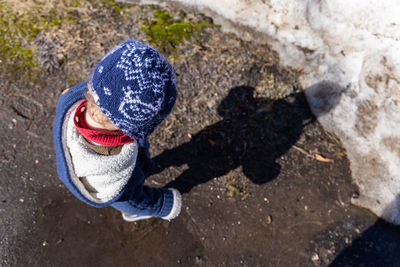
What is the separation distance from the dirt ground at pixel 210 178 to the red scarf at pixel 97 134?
1457 millimetres

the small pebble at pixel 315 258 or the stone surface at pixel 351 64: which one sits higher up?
the stone surface at pixel 351 64

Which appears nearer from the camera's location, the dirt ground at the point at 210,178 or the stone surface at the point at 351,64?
the dirt ground at the point at 210,178

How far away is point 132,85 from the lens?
5.34ft

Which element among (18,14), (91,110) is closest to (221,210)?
(91,110)

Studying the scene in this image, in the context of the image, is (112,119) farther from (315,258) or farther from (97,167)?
(315,258)

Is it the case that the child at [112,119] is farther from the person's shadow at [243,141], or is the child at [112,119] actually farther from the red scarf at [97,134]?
the person's shadow at [243,141]

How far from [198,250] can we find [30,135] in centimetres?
215

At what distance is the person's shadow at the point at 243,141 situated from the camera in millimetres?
3426

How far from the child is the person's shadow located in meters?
Result: 1.08

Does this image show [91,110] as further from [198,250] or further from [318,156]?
[318,156]

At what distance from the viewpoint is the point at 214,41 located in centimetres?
400

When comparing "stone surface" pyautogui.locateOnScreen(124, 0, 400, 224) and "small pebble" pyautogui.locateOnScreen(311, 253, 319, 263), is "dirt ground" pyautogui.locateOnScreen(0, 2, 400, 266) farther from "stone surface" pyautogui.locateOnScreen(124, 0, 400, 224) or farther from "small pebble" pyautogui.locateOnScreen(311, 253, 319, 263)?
"stone surface" pyautogui.locateOnScreen(124, 0, 400, 224)

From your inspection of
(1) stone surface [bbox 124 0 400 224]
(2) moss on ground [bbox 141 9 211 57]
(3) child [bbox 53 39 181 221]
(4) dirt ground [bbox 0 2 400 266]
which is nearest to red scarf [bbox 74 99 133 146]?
(3) child [bbox 53 39 181 221]

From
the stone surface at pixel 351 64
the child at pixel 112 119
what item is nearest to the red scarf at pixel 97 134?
the child at pixel 112 119
